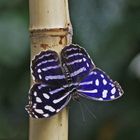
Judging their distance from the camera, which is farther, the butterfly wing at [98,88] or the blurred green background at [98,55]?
the blurred green background at [98,55]

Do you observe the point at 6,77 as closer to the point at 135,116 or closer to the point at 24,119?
the point at 24,119

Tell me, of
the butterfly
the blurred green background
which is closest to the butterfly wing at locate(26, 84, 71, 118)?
the butterfly

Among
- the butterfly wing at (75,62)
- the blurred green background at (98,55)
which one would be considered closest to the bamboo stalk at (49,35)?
the butterfly wing at (75,62)

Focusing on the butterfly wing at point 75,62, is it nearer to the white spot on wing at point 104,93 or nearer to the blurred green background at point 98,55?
the white spot on wing at point 104,93

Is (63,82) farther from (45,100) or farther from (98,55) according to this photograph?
(98,55)

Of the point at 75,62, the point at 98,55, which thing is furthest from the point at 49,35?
the point at 98,55

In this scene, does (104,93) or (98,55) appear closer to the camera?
(104,93)

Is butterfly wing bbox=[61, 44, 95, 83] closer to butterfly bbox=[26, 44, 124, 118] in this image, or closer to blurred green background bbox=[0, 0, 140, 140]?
butterfly bbox=[26, 44, 124, 118]
